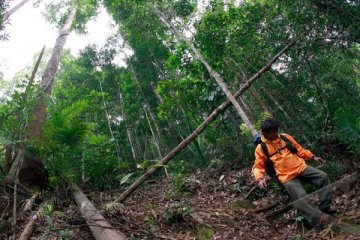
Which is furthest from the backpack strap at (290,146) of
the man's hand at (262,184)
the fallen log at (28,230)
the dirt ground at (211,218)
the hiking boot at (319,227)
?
the fallen log at (28,230)

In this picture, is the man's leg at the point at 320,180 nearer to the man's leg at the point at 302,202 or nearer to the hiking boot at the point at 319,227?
the man's leg at the point at 302,202

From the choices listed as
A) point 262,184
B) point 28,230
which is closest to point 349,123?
point 262,184

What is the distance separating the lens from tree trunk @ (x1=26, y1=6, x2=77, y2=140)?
24.3 feet

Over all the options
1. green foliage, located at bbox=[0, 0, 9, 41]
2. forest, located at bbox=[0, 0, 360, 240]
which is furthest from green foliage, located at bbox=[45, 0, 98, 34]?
green foliage, located at bbox=[0, 0, 9, 41]

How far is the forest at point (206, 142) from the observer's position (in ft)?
16.2

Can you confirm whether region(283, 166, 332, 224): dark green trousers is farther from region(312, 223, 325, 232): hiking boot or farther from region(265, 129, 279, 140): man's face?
region(265, 129, 279, 140): man's face

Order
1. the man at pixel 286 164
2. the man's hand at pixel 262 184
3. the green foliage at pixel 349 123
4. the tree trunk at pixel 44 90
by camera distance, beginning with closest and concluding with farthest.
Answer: the man's hand at pixel 262 184, the man at pixel 286 164, the green foliage at pixel 349 123, the tree trunk at pixel 44 90

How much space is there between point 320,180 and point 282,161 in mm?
592

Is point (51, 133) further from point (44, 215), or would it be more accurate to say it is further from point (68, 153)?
point (44, 215)

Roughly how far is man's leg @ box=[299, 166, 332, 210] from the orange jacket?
0.32 ft

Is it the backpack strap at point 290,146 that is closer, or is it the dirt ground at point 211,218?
the dirt ground at point 211,218

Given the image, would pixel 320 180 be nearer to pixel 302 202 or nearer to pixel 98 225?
pixel 302 202

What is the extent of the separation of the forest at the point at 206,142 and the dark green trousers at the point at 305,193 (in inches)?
5.1

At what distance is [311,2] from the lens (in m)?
5.93
